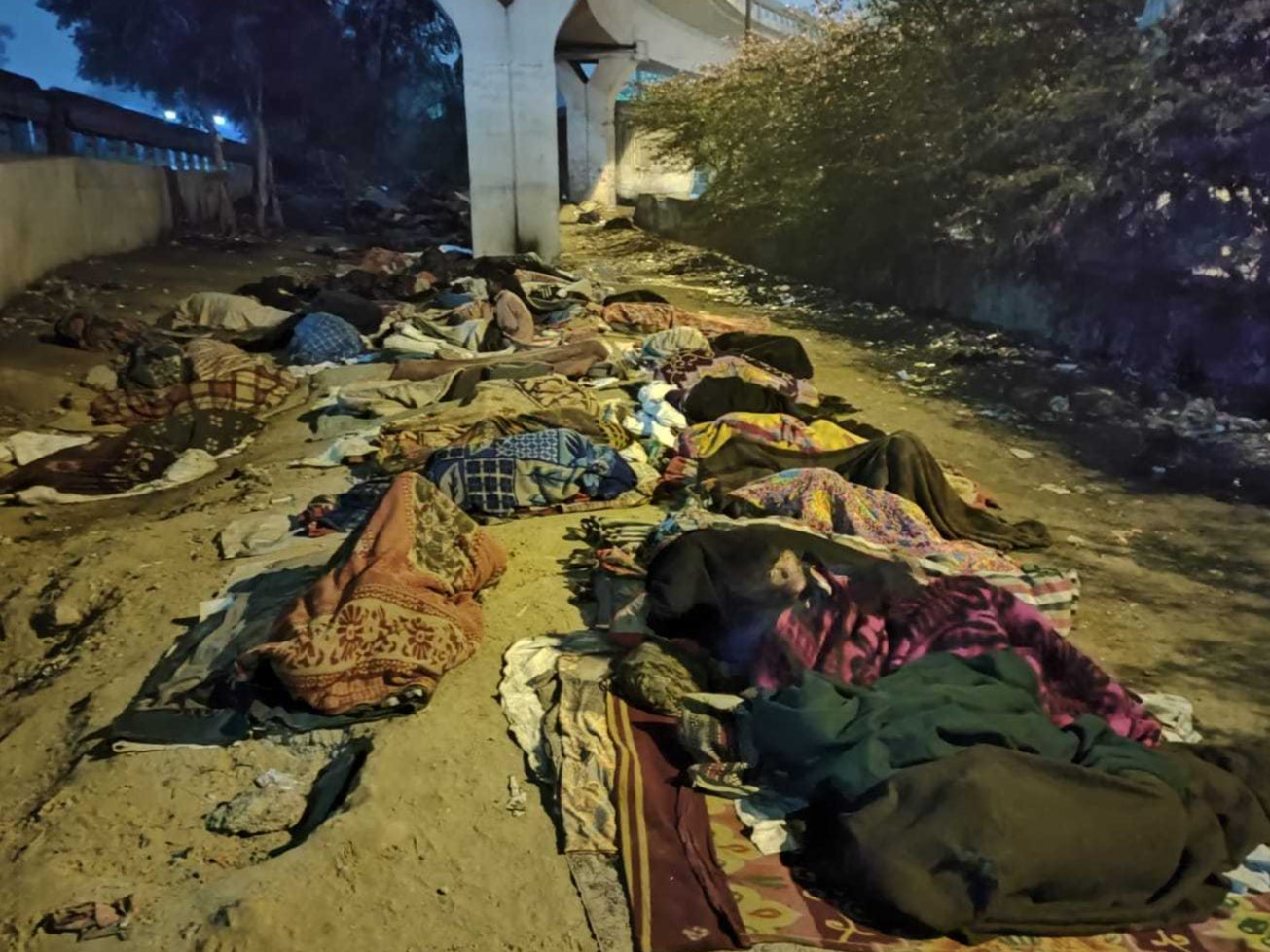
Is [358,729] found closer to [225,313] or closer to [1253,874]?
[1253,874]

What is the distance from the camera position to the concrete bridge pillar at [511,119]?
12.7 meters

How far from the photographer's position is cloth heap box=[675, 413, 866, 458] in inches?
208

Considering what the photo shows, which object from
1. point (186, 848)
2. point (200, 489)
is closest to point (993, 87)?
point (200, 489)

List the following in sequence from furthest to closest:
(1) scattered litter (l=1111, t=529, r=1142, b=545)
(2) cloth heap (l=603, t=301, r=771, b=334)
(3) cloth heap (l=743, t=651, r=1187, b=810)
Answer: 1. (2) cloth heap (l=603, t=301, r=771, b=334)
2. (1) scattered litter (l=1111, t=529, r=1142, b=545)
3. (3) cloth heap (l=743, t=651, r=1187, b=810)

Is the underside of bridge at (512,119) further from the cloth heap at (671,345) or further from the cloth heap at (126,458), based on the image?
the cloth heap at (126,458)

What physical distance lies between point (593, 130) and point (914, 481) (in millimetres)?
21142

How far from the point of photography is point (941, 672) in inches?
113

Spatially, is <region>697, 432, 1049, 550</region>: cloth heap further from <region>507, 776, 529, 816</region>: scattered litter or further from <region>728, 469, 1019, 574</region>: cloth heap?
<region>507, 776, 529, 816</region>: scattered litter

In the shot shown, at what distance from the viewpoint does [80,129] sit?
1583 cm

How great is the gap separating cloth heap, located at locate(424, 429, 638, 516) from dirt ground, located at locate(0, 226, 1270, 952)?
167 mm

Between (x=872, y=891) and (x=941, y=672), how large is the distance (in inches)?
32.6

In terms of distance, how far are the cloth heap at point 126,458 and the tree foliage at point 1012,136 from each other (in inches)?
255

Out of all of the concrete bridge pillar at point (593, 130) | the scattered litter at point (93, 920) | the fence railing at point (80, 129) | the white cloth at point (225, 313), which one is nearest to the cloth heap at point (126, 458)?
the white cloth at point (225, 313)

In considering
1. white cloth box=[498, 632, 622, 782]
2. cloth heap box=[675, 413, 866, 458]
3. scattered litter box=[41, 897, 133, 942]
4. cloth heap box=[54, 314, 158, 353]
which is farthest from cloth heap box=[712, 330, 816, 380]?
scattered litter box=[41, 897, 133, 942]
